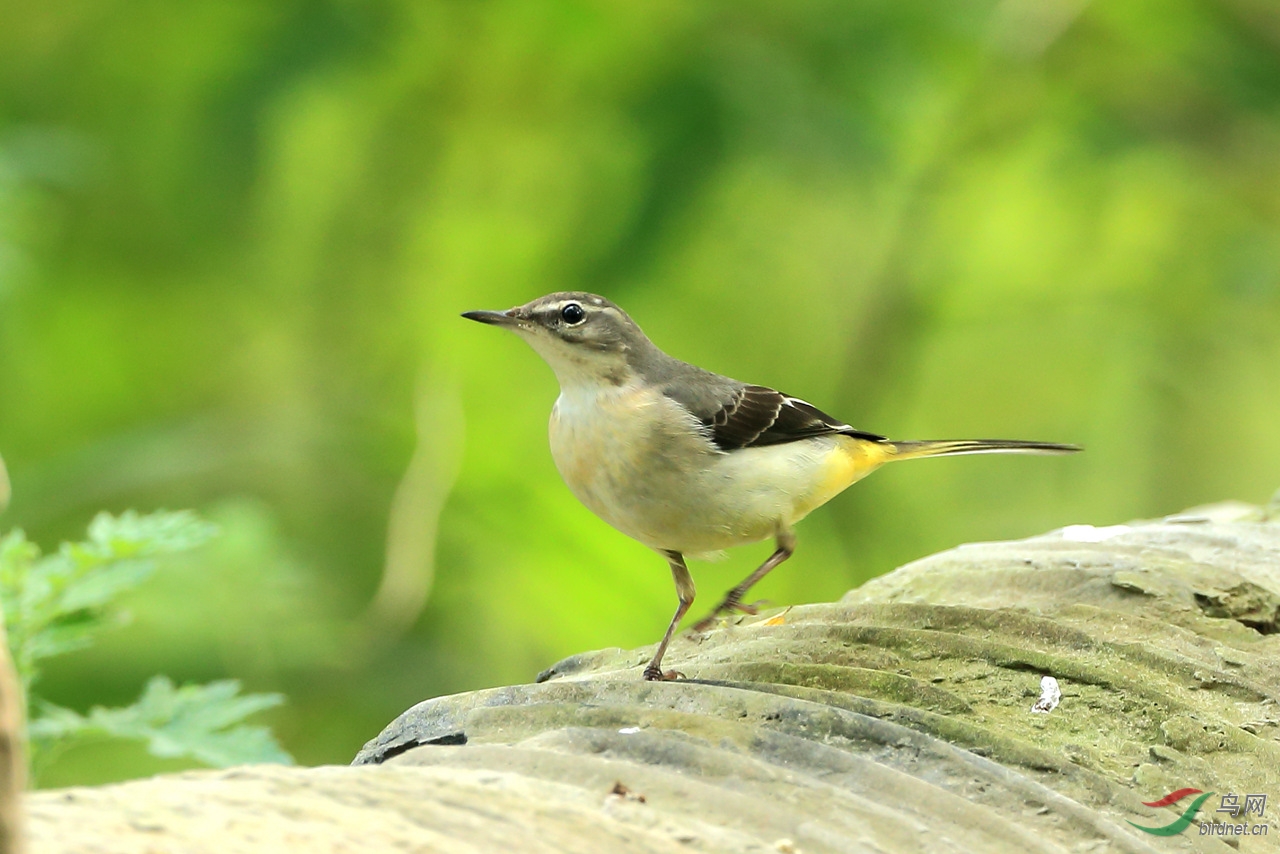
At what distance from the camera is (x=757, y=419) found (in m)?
4.37

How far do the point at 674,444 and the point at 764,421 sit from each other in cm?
56

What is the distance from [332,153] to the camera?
749 cm

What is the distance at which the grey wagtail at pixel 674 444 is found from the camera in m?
3.91

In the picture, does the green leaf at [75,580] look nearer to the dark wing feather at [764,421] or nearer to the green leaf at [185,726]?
the green leaf at [185,726]

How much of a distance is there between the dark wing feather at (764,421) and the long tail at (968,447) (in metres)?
0.20

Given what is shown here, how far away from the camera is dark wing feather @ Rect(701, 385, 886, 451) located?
4.20 meters

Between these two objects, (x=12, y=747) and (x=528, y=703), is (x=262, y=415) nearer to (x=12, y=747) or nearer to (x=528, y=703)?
(x=528, y=703)

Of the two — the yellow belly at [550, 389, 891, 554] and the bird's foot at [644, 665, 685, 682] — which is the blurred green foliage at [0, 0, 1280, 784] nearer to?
the yellow belly at [550, 389, 891, 554]

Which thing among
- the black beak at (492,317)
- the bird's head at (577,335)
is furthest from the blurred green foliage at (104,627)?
the bird's head at (577,335)

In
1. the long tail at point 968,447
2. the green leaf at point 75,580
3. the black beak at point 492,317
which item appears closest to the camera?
the green leaf at point 75,580

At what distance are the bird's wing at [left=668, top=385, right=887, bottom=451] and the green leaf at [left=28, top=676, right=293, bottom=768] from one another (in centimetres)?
172

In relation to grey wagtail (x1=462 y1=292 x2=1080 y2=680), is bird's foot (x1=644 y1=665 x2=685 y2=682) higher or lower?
lower

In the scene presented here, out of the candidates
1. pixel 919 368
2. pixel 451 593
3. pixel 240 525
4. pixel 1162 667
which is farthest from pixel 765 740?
pixel 919 368

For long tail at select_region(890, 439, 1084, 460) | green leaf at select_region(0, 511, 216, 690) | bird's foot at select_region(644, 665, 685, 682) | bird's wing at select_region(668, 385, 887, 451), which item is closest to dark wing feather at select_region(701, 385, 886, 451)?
bird's wing at select_region(668, 385, 887, 451)
